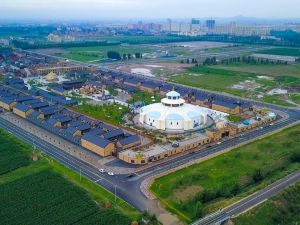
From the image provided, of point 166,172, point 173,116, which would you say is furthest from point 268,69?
point 166,172

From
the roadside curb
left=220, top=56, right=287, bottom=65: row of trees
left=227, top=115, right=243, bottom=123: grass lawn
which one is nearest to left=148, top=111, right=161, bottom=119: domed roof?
the roadside curb

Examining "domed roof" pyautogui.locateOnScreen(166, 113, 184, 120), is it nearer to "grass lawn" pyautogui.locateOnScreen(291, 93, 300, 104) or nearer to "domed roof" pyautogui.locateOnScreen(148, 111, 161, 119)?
"domed roof" pyautogui.locateOnScreen(148, 111, 161, 119)

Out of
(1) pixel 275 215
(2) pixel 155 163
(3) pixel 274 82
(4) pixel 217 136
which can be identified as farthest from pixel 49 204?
(3) pixel 274 82

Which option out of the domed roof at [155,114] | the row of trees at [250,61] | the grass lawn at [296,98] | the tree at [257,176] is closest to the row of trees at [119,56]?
the row of trees at [250,61]

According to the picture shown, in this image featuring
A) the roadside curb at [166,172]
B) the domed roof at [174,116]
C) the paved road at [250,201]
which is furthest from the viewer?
the domed roof at [174,116]

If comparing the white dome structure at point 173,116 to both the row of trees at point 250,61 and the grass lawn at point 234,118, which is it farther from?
the row of trees at point 250,61

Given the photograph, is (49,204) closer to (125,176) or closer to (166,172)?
(125,176)
